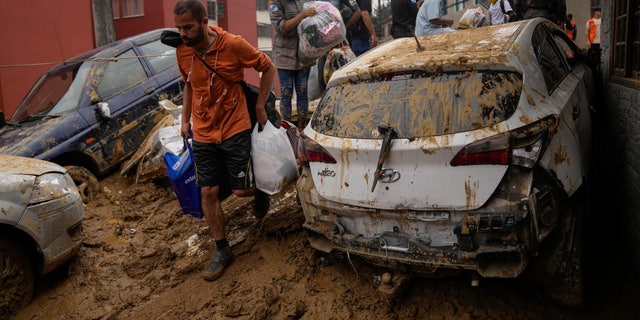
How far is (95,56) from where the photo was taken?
6469mm

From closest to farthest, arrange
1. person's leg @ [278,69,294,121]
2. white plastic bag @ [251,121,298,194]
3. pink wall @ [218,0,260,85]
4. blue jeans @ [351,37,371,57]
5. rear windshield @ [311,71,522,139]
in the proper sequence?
rear windshield @ [311,71,522,139] → white plastic bag @ [251,121,298,194] → person's leg @ [278,69,294,121] → blue jeans @ [351,37,371,57] → pink wall @ [218,0,260,85]

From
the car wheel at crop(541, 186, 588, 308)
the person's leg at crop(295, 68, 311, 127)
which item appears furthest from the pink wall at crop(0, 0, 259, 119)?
the car wheel at crop(541, 186, 588, 308)

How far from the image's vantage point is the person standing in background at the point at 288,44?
567cm

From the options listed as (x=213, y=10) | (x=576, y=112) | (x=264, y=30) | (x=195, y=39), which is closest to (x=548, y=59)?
(x=576, y=112)

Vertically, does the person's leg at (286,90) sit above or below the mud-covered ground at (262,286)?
above

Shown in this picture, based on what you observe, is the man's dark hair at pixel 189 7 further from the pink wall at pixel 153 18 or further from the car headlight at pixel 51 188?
the pink wall at pixel 153 18

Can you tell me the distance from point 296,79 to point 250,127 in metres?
2.25

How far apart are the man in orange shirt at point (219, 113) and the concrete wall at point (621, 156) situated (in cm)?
284

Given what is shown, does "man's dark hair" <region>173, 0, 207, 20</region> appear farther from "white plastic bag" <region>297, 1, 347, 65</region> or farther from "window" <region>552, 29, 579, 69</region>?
"window" <region>552, 29, 579, 69</region>

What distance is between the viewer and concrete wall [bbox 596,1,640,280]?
355 cm

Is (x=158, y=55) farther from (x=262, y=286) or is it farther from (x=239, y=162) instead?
(x=262, y=286)

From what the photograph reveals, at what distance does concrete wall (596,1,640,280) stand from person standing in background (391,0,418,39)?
128 inches

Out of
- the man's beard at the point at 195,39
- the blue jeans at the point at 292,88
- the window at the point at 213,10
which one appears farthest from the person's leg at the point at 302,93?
the window at the point at 213,10

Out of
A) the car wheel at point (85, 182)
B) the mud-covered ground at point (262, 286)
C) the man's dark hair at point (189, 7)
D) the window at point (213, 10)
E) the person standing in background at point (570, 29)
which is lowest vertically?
the mud-covered ground at point (262, 286)
